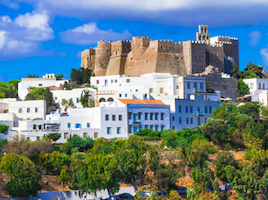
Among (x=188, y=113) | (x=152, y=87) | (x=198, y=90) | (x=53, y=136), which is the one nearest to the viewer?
(x=53, y=136)

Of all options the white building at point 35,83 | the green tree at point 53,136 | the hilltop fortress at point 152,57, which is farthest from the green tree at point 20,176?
the hilltop fortress at point 152,57

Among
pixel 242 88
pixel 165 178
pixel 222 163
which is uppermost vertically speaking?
pixel 242 88

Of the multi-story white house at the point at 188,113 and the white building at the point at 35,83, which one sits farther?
the white building at the point at 35,83

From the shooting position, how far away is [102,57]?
8144 cm

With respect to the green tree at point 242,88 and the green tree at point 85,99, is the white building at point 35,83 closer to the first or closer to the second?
the green tree at point 85,99

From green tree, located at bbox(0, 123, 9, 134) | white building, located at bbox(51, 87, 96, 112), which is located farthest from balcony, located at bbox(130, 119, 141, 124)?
green tree, located at bbox(0, 123, 9, 134)

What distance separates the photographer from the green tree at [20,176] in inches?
1594

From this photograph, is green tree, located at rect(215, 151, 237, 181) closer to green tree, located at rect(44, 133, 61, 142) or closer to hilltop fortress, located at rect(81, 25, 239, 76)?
green tree, located at rect(44, 133, 61, 142)

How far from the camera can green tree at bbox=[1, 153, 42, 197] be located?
4050 cm

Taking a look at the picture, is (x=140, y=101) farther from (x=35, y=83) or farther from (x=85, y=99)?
(x=35, y=83)

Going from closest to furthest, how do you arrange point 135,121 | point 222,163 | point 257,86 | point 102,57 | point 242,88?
point 222,163, point 135,121, point 242,88, point 257,86, point 102,57

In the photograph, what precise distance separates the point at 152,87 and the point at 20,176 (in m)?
30.6

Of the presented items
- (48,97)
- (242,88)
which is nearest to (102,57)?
(48,97)

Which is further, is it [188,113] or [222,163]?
[188,113]
